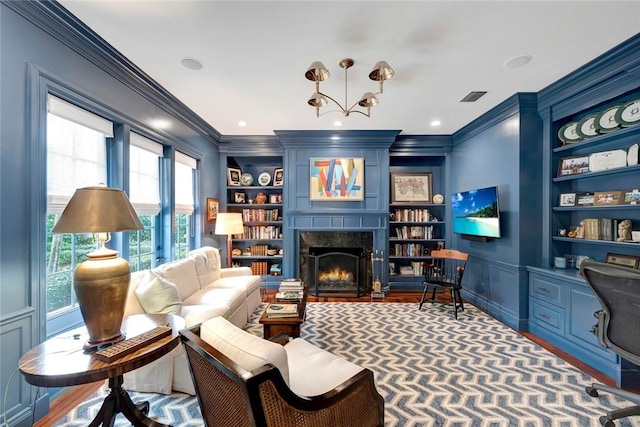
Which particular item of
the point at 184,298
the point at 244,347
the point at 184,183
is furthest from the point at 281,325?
the point at 184,183

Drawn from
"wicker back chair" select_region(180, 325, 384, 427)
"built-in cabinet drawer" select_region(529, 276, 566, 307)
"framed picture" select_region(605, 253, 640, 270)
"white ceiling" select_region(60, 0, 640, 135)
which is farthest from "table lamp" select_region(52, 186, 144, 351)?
"framed picture" select_region(605, 253, 640, 270)

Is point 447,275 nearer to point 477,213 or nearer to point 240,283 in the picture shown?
point 477,213

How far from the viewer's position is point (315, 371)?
59.2 inches

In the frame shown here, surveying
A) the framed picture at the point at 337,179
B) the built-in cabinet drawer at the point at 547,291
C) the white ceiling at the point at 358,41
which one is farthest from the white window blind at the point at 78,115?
the built-in cabinet drawer at the point at 547,291

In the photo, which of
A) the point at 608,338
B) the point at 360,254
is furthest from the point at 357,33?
the point at 360,254

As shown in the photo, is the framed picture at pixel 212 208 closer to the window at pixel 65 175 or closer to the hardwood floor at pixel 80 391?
the window at pixel 65 175

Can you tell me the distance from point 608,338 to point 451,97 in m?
2.60

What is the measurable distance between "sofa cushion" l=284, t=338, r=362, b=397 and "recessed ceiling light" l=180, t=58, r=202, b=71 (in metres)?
2.49

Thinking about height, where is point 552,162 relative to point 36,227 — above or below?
above

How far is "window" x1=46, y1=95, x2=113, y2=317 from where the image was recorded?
1984 mm

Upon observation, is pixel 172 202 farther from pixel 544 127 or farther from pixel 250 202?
pixel 544 127

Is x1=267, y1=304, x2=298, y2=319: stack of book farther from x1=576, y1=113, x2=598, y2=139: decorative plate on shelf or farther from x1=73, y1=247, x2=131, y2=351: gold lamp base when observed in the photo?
x1=576, y1=113, x2=598, y2=139: decorative plate on shelf

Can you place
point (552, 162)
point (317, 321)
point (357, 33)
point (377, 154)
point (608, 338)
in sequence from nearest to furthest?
point (608, 338) → point (357, 33) → point (552, 162) → point (317, 321) → point (377, 154)

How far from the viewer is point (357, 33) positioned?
2.00 meters
